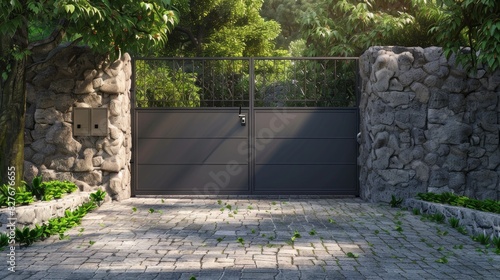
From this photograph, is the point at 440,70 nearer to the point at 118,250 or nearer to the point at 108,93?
the point at 108,93

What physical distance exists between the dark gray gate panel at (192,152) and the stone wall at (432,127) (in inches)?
97.8

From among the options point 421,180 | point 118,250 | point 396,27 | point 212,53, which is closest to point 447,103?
point 421,180

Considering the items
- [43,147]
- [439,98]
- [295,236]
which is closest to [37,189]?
[43,147]

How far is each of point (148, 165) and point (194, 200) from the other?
1072 mm

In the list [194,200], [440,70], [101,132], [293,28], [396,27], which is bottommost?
[194,200]

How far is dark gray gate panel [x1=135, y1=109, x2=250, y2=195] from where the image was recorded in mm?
11898

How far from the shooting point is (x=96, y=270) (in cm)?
589

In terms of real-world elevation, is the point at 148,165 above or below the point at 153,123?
below

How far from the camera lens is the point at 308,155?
39.1ft

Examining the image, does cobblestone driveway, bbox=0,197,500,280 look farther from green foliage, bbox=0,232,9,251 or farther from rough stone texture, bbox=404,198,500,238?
green foliage, bbox=0,232,9,251

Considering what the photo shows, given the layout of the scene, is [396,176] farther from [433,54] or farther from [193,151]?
[193,151]

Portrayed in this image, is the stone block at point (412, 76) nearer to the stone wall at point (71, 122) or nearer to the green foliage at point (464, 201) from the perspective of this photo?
the green foliage at point (464, 201)

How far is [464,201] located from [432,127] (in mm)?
2157

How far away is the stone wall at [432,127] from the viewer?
11047 mm
